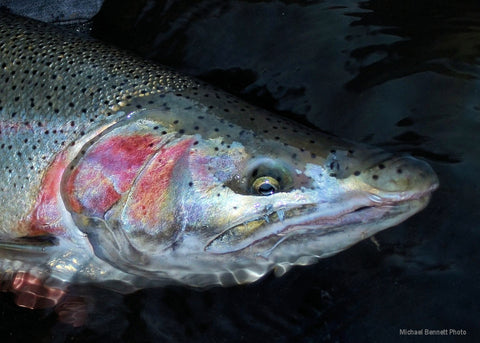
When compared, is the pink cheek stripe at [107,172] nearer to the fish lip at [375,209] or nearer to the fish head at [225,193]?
the fish head at [225,193]

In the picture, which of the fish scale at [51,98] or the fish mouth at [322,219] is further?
the fish scale at [51,98]

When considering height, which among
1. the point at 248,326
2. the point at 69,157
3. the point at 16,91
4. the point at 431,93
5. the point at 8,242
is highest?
the point at 16,91

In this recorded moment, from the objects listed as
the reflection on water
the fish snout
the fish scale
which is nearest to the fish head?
the fish snout

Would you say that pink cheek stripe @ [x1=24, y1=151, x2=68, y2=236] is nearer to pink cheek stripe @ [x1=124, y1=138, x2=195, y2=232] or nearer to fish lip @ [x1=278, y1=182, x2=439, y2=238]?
pink cheek stripe @ [x1=124, y1=138, x2=195, y2=232]

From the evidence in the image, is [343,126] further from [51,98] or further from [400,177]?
[51,98]

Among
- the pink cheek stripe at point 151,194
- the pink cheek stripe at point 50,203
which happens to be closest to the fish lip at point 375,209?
the pink cheek stripe at point 151,194

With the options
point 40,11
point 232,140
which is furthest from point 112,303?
point 40,11

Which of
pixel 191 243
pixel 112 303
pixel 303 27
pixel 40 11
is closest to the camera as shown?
A: pixel 191 243

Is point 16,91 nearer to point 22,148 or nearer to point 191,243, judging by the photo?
point 22,148
